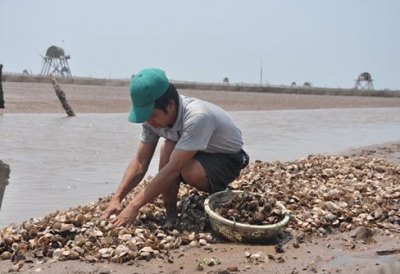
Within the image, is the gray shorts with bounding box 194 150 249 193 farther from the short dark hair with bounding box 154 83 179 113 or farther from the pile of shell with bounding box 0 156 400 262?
the short dark hair with bounding box 154 83 179 113

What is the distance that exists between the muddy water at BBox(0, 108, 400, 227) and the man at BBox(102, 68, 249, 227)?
1480 millimetres

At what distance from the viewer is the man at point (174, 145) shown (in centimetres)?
445

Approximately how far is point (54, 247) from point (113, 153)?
6.21 metres

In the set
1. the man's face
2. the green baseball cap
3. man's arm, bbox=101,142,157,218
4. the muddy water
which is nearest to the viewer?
the green baseball cap

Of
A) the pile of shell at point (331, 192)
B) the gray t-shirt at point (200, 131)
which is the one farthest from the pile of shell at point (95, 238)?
the pile of shell at point (331, 192)

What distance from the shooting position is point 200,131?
4.58m

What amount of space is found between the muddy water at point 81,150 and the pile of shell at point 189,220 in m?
0.86

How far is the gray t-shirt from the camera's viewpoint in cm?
456

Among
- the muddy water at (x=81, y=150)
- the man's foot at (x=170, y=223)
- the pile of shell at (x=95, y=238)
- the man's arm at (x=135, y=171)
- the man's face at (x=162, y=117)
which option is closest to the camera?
the pile of shell at (x=95, y=238)

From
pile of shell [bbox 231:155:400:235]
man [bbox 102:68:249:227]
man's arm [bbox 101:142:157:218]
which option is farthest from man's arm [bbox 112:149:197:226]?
pile of shell [bbox 231:155:400:235]

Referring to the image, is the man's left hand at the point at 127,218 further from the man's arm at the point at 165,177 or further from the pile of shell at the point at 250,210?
the pile of shell at the point at 250,210

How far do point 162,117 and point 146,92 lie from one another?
0.28 meters

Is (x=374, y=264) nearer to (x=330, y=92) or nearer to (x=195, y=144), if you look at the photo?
(x=195, y=144)

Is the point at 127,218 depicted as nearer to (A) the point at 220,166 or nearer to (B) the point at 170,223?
(B) the point at 170,223
